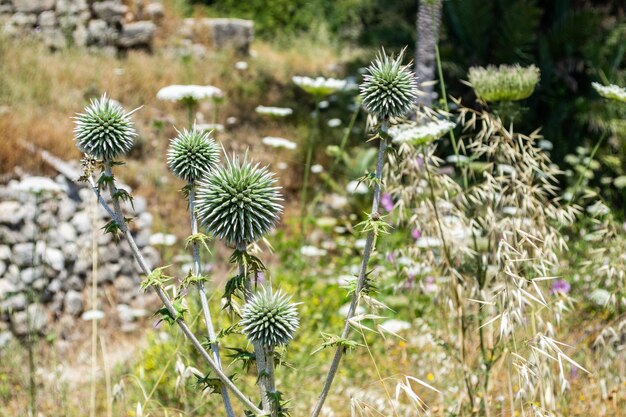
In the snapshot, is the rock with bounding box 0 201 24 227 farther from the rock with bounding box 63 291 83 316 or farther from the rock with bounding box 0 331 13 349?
the rock with bounding box 0 331 13 349

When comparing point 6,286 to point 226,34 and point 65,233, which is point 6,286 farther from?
point 226,34

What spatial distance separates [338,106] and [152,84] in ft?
8.86

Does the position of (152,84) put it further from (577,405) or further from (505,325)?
(505,325)

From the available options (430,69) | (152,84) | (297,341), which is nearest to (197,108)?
(152,84)

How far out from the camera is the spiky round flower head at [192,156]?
5.93 ft

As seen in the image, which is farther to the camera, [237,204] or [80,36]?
[80,36]

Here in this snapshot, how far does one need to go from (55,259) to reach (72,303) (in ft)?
1.31

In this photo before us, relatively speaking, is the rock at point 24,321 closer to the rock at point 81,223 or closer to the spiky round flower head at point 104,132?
the rock at point 81,223

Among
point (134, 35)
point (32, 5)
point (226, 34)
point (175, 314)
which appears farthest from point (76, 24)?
point (175, 314)

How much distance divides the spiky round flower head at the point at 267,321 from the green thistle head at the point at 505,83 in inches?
61.4

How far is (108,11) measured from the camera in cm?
1012

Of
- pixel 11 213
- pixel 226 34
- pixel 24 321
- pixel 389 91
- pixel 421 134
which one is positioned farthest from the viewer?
pixel 226 34

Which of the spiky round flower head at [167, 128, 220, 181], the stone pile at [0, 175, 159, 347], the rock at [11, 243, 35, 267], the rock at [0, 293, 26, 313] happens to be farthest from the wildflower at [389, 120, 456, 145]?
the rock at [11, 243, 35, 267]

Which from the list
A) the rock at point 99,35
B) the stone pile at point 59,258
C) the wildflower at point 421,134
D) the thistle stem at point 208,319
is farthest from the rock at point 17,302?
the rock at point 99,35
